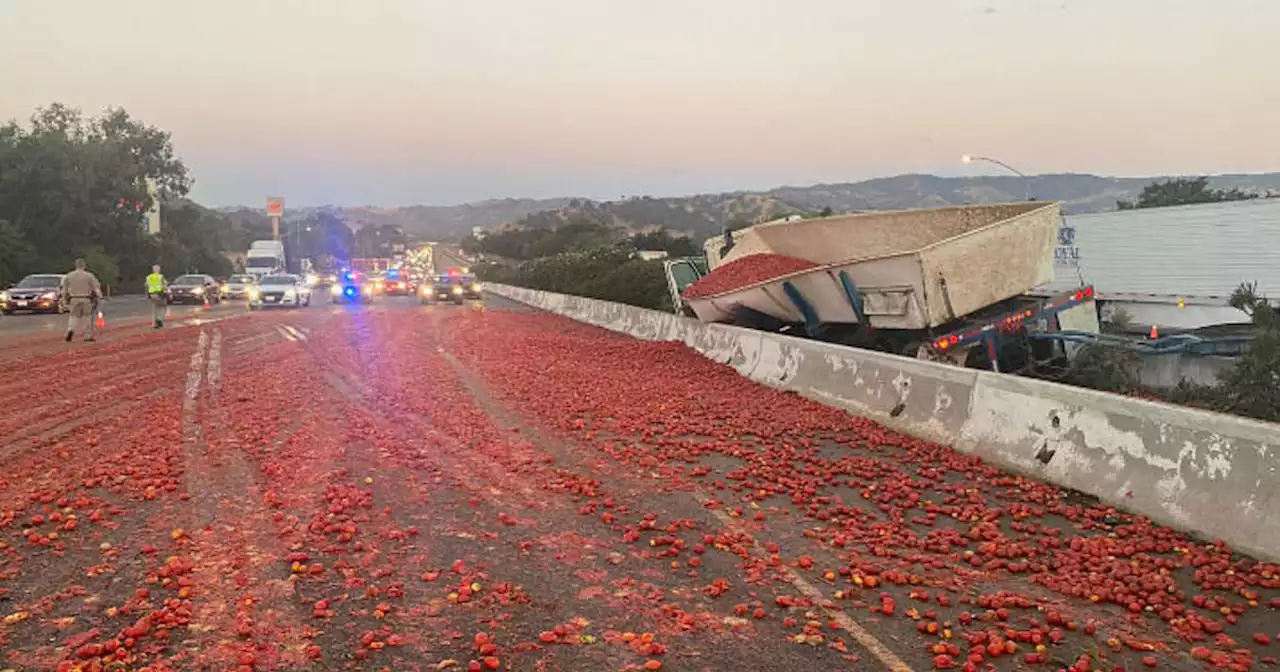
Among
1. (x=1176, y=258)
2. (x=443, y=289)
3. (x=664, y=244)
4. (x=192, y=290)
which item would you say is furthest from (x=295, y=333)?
(x=664, y=244)

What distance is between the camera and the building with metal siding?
21375mm

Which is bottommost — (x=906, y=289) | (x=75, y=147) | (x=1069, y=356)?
(x=1069, y=356)

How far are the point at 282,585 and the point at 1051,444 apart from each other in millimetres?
5876

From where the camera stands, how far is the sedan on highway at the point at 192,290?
4153 cm

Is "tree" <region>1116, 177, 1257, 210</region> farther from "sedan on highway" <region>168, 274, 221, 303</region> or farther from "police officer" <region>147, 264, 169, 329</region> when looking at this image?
"police officer" <region>147, 264, 169, 329</region>

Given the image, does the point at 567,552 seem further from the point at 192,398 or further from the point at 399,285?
the point at 399,285

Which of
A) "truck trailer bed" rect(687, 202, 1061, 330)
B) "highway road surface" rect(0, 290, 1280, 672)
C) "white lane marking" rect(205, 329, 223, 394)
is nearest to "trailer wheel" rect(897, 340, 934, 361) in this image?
"truck trailer bed" rect(687, 202, 1061, 330)

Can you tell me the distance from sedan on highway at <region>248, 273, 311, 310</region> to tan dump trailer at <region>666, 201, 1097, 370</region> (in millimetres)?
26788

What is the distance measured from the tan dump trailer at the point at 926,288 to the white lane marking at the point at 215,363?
8.60 metres

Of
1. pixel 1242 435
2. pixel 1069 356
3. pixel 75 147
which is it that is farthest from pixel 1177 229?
pixel 75 147

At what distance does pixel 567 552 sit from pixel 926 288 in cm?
839

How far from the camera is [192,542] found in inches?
221

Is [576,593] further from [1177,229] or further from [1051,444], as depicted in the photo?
[1177,229]

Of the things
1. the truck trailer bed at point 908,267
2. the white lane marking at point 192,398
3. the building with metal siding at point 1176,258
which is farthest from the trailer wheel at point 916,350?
the white lane marking at point 192,398
